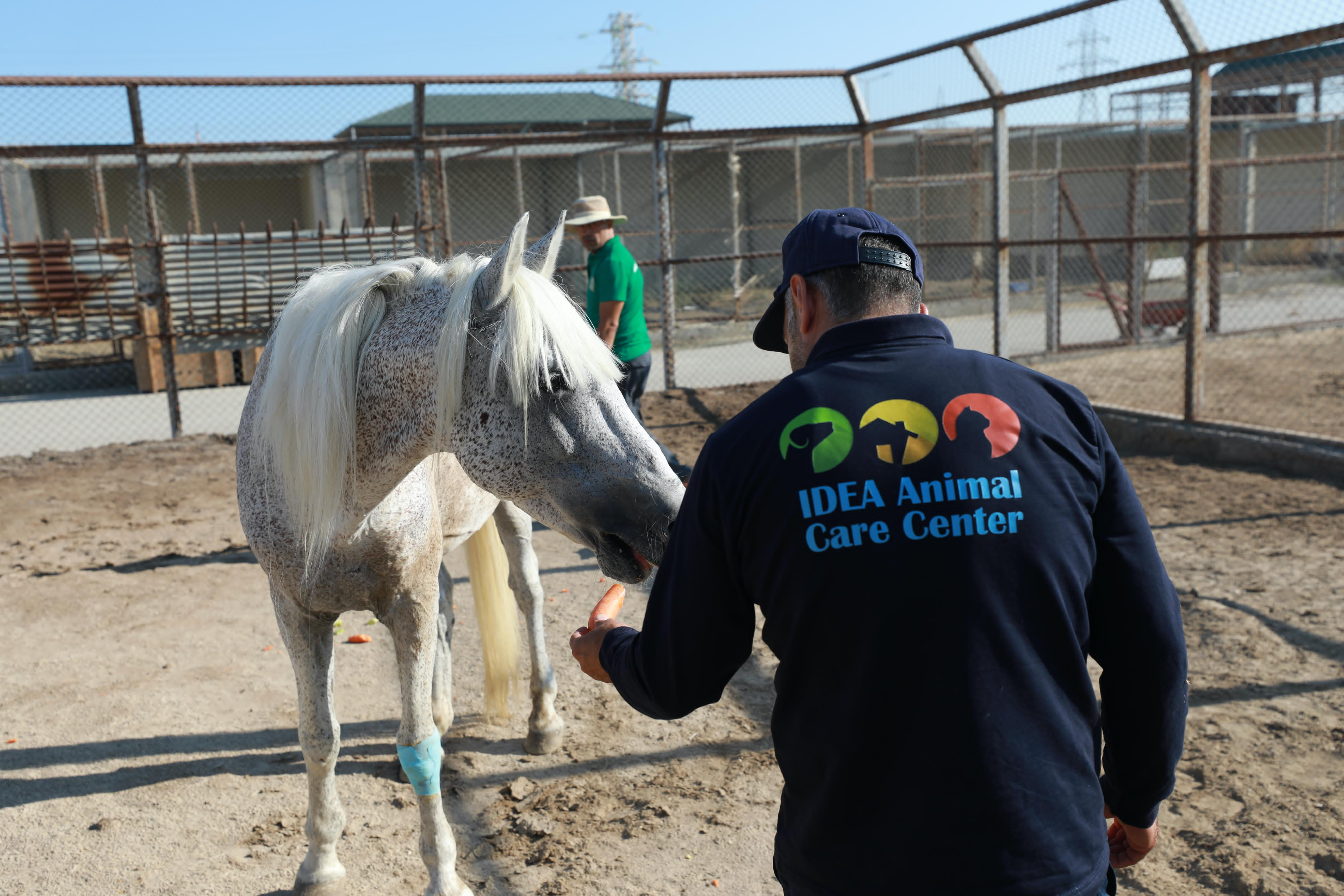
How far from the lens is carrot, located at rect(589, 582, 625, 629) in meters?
1.69

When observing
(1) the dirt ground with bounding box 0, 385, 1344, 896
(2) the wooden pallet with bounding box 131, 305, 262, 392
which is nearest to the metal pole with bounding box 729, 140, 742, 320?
(2) the wooden pallet with bounding box 131, 305, 262, 392

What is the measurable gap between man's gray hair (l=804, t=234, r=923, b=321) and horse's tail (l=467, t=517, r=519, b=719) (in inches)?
95.2

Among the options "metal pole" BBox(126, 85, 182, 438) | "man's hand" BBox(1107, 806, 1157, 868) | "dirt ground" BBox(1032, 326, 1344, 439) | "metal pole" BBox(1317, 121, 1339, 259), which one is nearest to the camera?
"man's hand" BBox(1107, 806, 1157, 868)

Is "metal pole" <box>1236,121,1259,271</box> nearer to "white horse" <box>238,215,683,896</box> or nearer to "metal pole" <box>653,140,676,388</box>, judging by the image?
"metal pole" <box>653,140,676,388</box>

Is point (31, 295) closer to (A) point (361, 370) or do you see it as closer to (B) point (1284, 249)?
(A) point (361, 370)

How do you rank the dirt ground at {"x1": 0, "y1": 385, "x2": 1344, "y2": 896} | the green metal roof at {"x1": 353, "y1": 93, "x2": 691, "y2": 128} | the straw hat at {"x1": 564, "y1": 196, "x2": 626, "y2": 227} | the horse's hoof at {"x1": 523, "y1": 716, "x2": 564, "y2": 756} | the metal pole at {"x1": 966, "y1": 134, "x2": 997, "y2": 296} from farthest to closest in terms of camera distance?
the green metal roof at {"x1": 353, "y1": 93, "x2": 691, "y2": 128} < the metal pole at {"x1": 966, "y1": 134, "x2": 997, "y2": 296} < the straw hat at {"x1": 564, "y1": 196, "x2": 626, "y2": 227} < the horse's hoof at {"x1": 523, "y1": 716, "x2": 564, "y2": 756} < the dirt ground at {"x1": 0, "y1": 385, "x2": 1344, "y2": 896}

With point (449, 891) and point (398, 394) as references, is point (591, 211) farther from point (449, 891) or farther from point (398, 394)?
point (449, 891)

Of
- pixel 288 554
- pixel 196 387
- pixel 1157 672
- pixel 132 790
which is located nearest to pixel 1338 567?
pixel 1157 672

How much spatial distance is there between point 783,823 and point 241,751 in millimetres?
2780

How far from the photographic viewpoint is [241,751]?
354cm

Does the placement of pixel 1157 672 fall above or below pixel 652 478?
below

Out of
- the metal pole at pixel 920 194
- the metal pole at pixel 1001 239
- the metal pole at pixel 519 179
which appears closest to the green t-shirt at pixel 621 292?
the metal pole at pixel 1001 239

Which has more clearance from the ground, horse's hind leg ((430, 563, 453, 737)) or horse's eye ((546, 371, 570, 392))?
horse's eye ((546, 371, 570, 392))

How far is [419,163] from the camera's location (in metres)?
8.43
